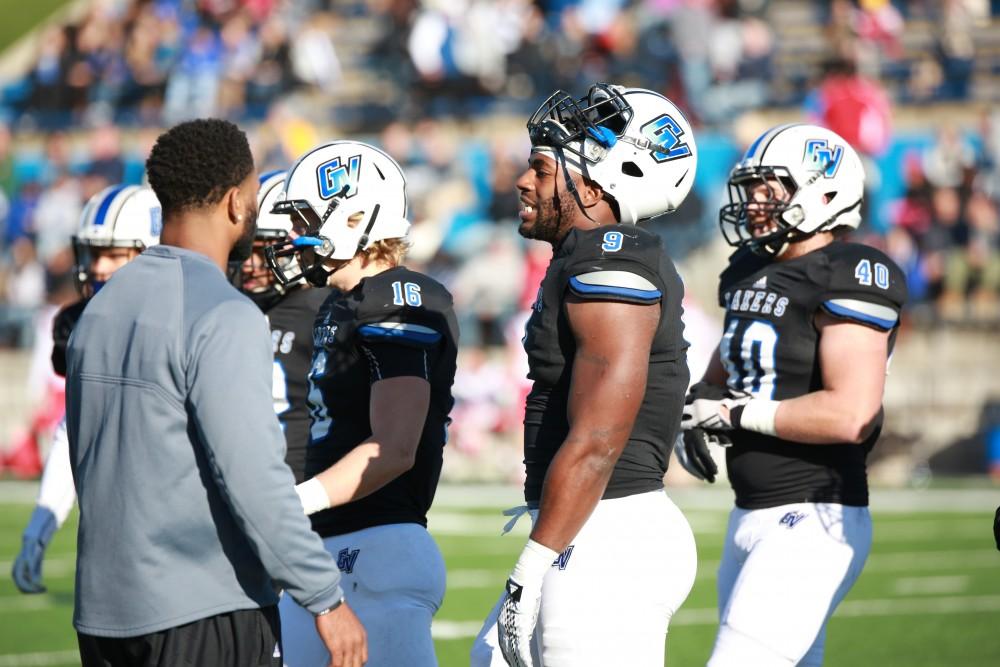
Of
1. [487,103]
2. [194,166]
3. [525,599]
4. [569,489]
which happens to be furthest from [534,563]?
[487,103]

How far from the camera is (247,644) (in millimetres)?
3258

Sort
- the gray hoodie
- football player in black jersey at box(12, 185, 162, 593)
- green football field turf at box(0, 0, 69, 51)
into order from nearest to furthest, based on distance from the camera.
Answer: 1. the gray hoodie
2. football player in black jersey at box(12, 185, 162, 593)
3. green football field turf at box(0, 0, 69, 51)

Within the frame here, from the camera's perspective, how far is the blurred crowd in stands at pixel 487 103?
15.9 metres

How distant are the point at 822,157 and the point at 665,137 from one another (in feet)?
3.80

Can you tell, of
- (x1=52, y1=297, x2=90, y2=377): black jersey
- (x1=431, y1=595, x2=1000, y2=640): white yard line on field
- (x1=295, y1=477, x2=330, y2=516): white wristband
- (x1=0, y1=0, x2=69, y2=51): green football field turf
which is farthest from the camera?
(x1=0, y1=0, x2=69, y2=51): green football field turf

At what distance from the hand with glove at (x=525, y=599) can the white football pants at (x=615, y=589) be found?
0.36ft

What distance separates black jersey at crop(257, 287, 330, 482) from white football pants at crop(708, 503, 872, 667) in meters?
1.55

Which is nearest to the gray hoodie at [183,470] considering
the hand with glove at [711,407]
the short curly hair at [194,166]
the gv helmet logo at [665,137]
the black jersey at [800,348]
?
the short curly hair at [194,166]

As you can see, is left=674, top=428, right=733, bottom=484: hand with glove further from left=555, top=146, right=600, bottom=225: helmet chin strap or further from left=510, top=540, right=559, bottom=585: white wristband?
left=510, top=540, right=559, bottom=585: white wristband

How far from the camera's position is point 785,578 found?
4.29 metres

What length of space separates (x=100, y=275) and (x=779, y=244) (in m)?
2.79

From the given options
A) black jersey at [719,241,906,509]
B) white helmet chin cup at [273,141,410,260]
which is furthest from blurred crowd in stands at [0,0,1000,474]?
white helmet chin cup at [273,141,410,260]

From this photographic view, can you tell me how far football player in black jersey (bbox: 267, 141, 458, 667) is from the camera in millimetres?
3889

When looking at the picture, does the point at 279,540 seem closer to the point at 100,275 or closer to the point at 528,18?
the point at 100,275
